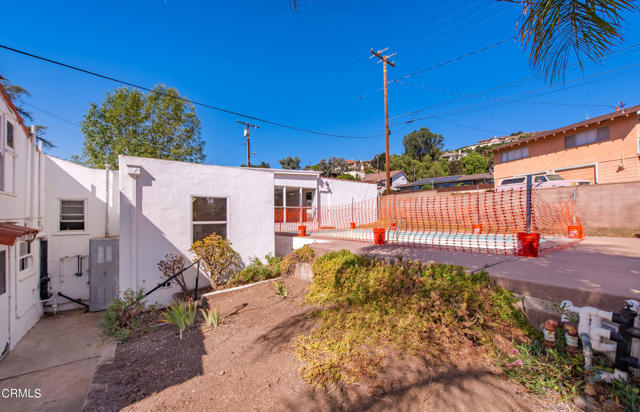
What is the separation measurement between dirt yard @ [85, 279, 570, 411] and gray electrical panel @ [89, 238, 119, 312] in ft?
20.5

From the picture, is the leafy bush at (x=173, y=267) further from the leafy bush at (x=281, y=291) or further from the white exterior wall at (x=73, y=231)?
the white exterior wall at (x=73, y=231)

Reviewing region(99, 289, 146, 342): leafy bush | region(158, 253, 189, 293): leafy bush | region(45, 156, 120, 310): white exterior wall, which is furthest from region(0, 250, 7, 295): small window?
region(45, 156, 120, 310): white exterior wall

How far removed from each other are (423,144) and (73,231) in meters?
57.4

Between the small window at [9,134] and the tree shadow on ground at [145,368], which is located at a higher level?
the small window at [9,134]

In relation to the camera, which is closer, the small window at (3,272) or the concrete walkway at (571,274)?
the concrete walkway at (571,274)

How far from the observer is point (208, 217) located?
764cm

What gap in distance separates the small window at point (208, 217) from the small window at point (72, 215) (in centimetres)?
680

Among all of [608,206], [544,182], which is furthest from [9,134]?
[544,182]

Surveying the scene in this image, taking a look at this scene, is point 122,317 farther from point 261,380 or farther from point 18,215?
point 18,215

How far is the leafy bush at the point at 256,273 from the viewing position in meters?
7.22

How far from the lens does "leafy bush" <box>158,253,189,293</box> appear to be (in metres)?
6.75

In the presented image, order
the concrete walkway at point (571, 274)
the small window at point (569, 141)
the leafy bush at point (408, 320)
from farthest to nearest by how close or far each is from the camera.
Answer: the small window at point (569, 141) < the leafy bush at point (408, 320) < the concrete walkway at point (571, 274)

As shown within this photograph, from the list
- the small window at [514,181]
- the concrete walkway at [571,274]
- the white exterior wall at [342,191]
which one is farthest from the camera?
the small window at [514,181]

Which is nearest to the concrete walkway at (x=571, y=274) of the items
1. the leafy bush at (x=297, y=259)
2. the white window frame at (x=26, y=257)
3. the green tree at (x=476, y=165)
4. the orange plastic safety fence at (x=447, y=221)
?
the orange plastic safety fence at (x=447, y=221)
